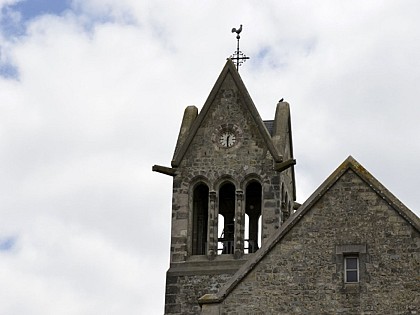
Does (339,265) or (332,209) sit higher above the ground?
(332,209)

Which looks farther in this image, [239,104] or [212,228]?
[239,104]

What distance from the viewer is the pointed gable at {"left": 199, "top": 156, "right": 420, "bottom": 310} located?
36.7 meters

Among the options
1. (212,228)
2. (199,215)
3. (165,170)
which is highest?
(165,170)

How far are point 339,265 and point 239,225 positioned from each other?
12808mm

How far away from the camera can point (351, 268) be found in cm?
3656

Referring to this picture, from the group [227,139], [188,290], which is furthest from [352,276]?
[227,139]

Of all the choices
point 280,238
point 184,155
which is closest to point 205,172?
point 184,155

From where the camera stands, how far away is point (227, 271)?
48.0 m

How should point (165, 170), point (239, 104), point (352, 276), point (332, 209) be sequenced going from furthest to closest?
point (239, 104) → point (165, 170) → point (332, 209) → point (352, 276)

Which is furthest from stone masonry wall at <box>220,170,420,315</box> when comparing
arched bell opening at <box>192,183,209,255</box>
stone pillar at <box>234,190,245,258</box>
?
arched bell opening at <box>192,183,209,255</box>

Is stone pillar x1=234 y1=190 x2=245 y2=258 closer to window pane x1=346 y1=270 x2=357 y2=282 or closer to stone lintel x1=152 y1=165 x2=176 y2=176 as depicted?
stone lintel x1=152 y1=165 x2=176 y2=176

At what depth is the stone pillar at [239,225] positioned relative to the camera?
48.7m

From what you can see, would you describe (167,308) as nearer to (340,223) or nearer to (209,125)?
(209,125)

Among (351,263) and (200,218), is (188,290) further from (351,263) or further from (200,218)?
(351,263)
